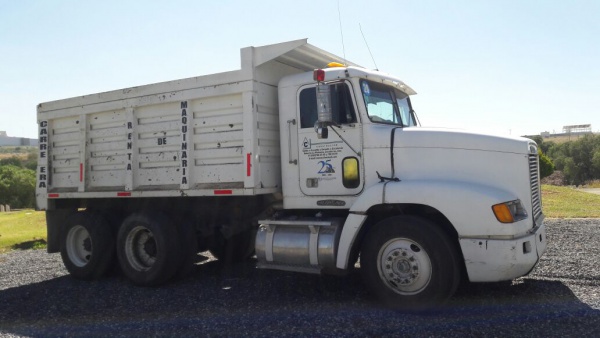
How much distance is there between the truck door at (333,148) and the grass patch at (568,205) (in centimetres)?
1316

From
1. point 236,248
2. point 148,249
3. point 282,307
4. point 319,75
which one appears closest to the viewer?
point 282,307

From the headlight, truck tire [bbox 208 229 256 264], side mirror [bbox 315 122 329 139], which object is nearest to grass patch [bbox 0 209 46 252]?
truck tire [bbox 208 229 256 264]

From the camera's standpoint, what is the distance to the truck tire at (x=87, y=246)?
8148 millimetres

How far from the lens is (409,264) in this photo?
5.67m

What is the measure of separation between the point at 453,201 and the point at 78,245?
258 inches

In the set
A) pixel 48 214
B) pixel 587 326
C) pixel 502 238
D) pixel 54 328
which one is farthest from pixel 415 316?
pixel 48 214

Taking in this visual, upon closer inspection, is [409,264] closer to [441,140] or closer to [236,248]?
[441,140]

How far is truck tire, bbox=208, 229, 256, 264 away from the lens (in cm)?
904

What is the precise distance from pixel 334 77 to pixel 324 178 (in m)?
1.36

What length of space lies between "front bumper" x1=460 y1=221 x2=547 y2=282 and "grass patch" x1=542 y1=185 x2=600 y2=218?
12928 millimetres

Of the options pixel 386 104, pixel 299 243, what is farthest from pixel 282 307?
pixel 386 104

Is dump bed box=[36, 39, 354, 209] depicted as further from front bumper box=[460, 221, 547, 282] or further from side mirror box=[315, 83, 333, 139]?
front bumper box=[460, 221, 547, 282]

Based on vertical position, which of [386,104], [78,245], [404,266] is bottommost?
[404,266]

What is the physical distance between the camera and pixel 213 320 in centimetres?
557
